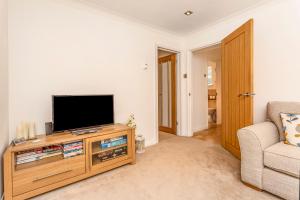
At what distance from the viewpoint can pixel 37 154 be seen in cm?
172

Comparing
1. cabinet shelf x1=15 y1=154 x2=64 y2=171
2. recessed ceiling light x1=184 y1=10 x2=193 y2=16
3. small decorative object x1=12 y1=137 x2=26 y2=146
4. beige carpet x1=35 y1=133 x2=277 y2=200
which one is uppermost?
recessed ceiling light x1=184 y1=10 x2=193 y2=16

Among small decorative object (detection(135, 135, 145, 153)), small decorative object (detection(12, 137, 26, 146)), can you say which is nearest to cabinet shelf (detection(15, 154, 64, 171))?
small decorative object (detection(12, 137, 26, 146))

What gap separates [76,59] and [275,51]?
2810 millimetres

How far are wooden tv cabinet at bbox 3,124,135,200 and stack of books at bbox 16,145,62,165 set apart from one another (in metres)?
0.03

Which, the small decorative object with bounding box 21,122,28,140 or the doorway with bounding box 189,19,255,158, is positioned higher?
the doorway with bounding box 189,19,255,158

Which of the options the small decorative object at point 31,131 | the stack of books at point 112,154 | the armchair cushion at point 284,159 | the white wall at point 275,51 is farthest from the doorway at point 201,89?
the small decorative object at point 31,131

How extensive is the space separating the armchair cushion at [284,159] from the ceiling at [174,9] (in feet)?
6.72

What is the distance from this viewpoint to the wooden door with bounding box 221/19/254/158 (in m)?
2.12

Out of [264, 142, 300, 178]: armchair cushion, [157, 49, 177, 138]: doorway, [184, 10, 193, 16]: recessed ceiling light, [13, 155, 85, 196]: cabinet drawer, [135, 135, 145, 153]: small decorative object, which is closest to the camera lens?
[264, 142, 300, 178]: armchair cushion

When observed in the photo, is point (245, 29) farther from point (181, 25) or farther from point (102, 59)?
point (102, 59)

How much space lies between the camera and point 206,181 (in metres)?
1.84

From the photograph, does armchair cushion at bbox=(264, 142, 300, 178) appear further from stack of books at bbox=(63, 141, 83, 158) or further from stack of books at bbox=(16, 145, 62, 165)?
stack of books at bbox=(16, 145, 62, 165)

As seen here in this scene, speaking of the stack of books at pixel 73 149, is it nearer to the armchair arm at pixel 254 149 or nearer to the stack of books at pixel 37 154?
the stack of books at pixel 37 154

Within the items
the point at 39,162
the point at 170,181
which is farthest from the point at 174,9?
the point at 39,162
